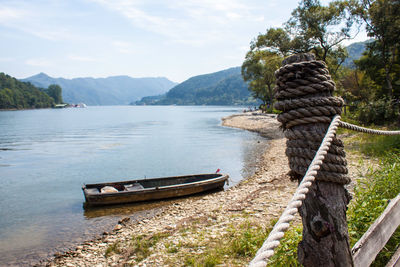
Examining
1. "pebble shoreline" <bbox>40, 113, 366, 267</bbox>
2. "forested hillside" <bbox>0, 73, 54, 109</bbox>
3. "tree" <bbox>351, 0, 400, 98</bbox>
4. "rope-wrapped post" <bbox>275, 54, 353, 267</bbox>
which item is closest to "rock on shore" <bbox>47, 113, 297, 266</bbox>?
"pebble shoreline" <bbox>40, 113, 366, 267</bbox>

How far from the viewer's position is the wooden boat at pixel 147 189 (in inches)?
547

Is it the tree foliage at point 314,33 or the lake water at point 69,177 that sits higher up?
the tree foliage at point 314,33

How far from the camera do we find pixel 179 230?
9.18 meters

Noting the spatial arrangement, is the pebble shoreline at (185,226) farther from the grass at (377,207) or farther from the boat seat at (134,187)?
the boat seat at (134,187)

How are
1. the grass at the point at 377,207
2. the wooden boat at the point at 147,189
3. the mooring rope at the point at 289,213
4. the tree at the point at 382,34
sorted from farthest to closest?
the tree at the point at 382,34
the wooden boat at the point at 147,189
the grass at the point at 377,207
the mooring rope at the point at 289,213

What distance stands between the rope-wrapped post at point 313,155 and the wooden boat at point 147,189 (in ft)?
41.3

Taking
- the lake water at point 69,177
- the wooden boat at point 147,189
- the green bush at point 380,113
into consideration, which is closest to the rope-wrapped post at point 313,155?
the lake water at point 69,177

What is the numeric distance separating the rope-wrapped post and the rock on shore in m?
4.17

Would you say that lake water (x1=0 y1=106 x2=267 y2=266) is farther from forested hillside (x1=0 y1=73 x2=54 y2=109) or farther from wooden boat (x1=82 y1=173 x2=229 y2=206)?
forested hillside (x1=0 y1=73 x2=54 y2=109)

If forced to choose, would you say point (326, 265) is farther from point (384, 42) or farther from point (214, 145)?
point (214, 145)

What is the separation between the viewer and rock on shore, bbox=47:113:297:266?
7.50 m

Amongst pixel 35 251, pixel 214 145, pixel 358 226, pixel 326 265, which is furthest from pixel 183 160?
pixel 326 265

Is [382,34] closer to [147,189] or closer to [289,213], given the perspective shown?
[147,189]

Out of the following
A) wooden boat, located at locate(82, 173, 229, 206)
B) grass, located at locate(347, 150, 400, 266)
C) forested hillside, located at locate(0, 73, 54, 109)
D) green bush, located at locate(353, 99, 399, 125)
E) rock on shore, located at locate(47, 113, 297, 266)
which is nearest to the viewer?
grass, located at locate(347, 150, 400, 266)
